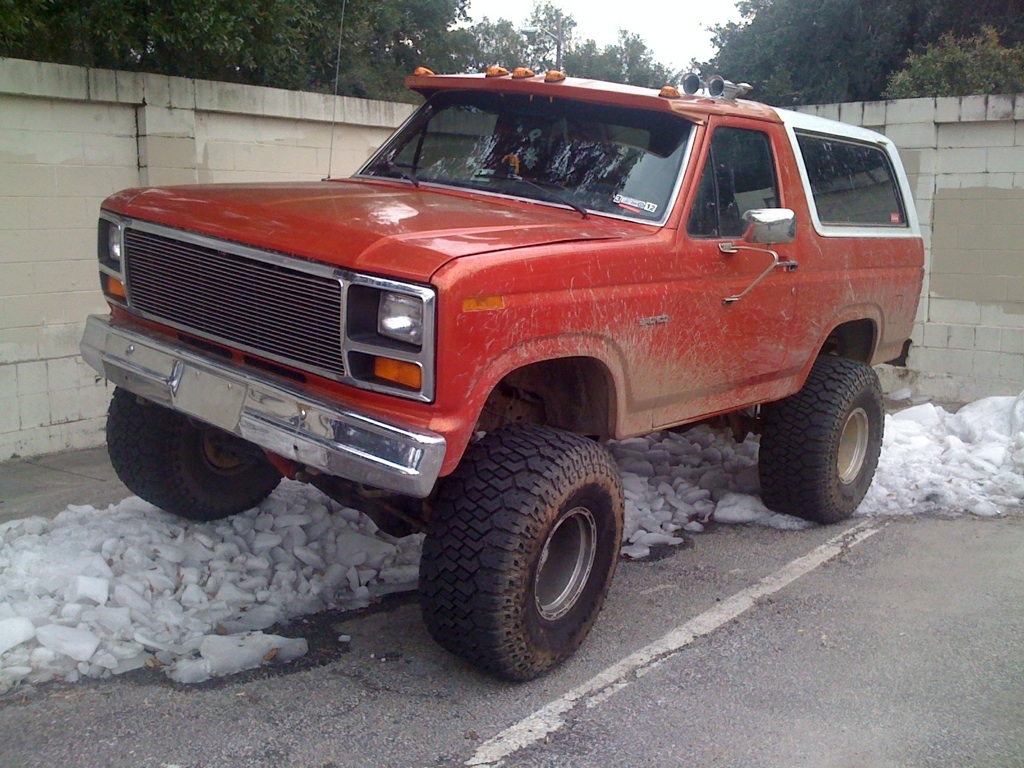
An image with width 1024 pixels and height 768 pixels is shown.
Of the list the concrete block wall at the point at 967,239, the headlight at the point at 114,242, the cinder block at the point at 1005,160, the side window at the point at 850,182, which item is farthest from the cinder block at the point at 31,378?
the cinder block at the point at 1005,160

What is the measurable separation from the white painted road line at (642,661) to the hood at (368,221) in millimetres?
1568

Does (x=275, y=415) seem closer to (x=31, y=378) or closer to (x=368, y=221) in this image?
(x=368, y=221)

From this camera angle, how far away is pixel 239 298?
12.4 feet

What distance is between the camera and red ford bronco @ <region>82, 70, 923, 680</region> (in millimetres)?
3459

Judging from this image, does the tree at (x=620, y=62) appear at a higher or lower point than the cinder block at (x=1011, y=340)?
higher

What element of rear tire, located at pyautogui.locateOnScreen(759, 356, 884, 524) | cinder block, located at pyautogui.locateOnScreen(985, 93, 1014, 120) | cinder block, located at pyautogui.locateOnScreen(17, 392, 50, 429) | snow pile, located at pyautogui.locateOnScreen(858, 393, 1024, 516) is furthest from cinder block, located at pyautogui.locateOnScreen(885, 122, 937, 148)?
cinder block, located at pyautogui.locateOnScreen(17, 392, 50, 429)

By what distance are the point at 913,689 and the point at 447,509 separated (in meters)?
1.93

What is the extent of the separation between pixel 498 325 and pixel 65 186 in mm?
4466

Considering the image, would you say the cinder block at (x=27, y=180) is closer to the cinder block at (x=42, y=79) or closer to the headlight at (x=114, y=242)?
the cinder block at (x=42, y=79)

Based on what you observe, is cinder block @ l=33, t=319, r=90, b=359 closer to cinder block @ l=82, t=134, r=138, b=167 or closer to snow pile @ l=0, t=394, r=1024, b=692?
cinder block @ l=82, t=134, r=138, b=167

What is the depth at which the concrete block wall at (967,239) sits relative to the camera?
8969mm

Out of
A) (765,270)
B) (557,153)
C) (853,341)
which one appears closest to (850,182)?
(853,341)

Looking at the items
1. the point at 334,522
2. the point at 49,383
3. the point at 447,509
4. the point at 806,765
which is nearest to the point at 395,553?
the point at 334,522

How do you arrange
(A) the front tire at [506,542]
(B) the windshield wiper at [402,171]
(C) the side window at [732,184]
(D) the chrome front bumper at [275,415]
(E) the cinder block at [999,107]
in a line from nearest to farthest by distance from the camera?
(D) the chrome front bumper at [275,415]
(A) the front tire at [506,542]
(C) the side window at [732,184]
(B) the windshield wiper at [402,171]
(E) the cinder block at [999,107]
